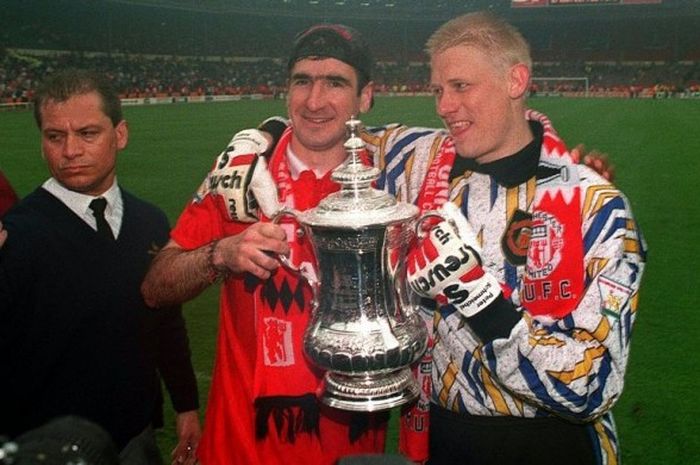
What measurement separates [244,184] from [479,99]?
0.72m

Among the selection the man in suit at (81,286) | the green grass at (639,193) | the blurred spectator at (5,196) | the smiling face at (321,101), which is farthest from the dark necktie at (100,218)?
the green grass at (639,193)

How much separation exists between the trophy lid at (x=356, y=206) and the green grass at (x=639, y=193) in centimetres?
266

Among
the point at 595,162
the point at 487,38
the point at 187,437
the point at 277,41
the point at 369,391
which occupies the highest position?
the point at 277,41

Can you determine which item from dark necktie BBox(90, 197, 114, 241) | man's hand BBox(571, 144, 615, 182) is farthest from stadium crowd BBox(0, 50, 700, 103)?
man's hand BBox(571, 144, 615, 182)

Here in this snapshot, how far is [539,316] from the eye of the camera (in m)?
1.93

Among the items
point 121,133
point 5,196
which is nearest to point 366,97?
point 121,133

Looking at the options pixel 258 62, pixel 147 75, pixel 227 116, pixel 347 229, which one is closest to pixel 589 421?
pixel 347 229

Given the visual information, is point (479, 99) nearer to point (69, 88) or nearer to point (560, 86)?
point (69, 88)

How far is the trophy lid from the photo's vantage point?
67.4 inches

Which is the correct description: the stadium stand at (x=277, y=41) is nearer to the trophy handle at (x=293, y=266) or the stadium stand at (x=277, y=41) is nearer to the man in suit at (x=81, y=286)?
the man in suit at (x=81, y=286)

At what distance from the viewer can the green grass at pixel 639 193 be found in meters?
4.32

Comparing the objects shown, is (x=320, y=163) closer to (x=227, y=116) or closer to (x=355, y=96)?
(x=355, y=96)

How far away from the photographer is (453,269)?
169cm

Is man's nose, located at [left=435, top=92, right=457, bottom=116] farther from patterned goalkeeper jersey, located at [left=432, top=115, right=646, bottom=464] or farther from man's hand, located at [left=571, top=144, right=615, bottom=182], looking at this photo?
man's hand, located at [left=571, top=144, right=615, bottom=182]
